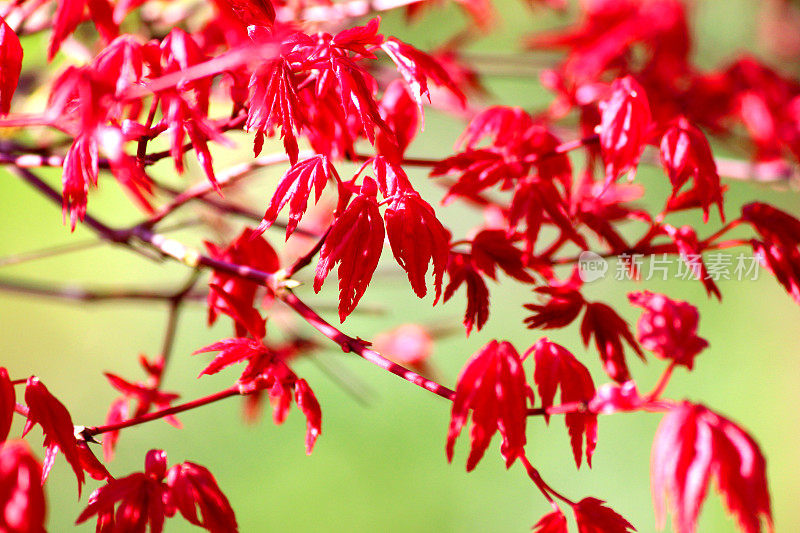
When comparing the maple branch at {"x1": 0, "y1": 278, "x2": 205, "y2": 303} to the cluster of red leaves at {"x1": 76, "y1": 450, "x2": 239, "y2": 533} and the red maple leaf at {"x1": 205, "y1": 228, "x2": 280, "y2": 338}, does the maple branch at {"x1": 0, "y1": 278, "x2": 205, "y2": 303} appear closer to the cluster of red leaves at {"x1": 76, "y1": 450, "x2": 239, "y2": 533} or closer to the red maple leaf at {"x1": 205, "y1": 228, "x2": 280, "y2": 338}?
the red maple leaf at {"x1": 205, "y1": 228, "x2": 280, "y2": 338}

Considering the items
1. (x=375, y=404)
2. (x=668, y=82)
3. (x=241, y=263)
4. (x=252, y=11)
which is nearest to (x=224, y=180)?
(x=241, y=263)

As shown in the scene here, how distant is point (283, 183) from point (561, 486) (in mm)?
2008

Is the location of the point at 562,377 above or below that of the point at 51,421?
above

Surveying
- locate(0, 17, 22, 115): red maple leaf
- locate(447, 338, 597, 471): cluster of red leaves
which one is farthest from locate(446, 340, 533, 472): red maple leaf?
locate(0, 17, 22, 115): red maple leaf

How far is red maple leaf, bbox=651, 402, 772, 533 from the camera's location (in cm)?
51

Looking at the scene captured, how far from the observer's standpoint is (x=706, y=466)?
509mm

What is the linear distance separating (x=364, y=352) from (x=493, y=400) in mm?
125

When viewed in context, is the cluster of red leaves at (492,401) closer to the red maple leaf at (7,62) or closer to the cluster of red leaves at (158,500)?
the cluster of red leaves at (158,500)

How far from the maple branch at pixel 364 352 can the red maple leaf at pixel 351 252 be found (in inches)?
2.2

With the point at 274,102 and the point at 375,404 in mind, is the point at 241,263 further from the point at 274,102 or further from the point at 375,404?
the point at 375,404

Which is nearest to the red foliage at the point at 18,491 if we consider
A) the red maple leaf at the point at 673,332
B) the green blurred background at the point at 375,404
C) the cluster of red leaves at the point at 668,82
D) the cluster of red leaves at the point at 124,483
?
the cluster of red leaves at the point at 124,483

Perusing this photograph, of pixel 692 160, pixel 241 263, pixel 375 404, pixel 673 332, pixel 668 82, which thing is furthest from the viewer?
pixel 375 404

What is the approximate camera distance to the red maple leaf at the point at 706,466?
1.67 feet

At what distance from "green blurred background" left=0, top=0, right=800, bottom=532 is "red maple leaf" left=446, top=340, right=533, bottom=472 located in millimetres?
1434
